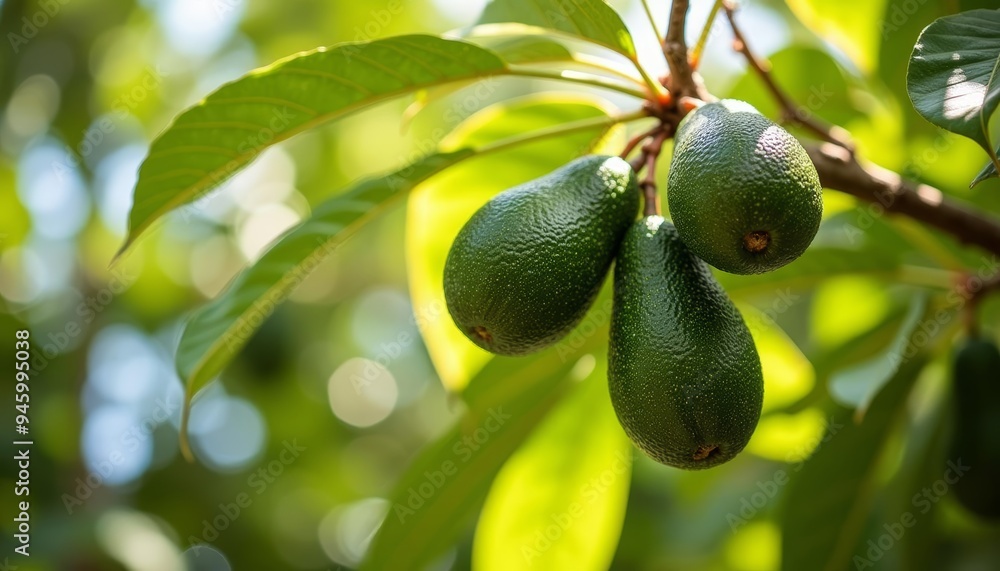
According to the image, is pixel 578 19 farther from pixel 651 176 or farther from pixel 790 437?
pixel 790 437

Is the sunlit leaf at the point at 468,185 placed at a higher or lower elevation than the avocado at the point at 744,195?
lower

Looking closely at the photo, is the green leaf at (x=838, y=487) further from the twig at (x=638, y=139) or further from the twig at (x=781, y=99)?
the twig at (x=638, y=139)

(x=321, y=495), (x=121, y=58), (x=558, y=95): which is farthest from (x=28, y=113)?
(x=558, y=95)

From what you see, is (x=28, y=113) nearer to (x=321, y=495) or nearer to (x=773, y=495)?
(x=321, y=495)

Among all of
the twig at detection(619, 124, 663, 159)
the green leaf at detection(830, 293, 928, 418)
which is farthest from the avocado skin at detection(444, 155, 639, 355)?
the green leaf at detection(830, 293, 928, 418)

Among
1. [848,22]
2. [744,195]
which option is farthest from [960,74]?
[848,22]

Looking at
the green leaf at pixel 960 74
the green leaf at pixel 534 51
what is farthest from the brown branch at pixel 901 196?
the green leaf at pixel 534 51

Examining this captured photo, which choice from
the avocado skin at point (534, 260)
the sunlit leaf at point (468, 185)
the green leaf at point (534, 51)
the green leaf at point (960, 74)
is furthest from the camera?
the sunlit leaf at point (468, 185)
